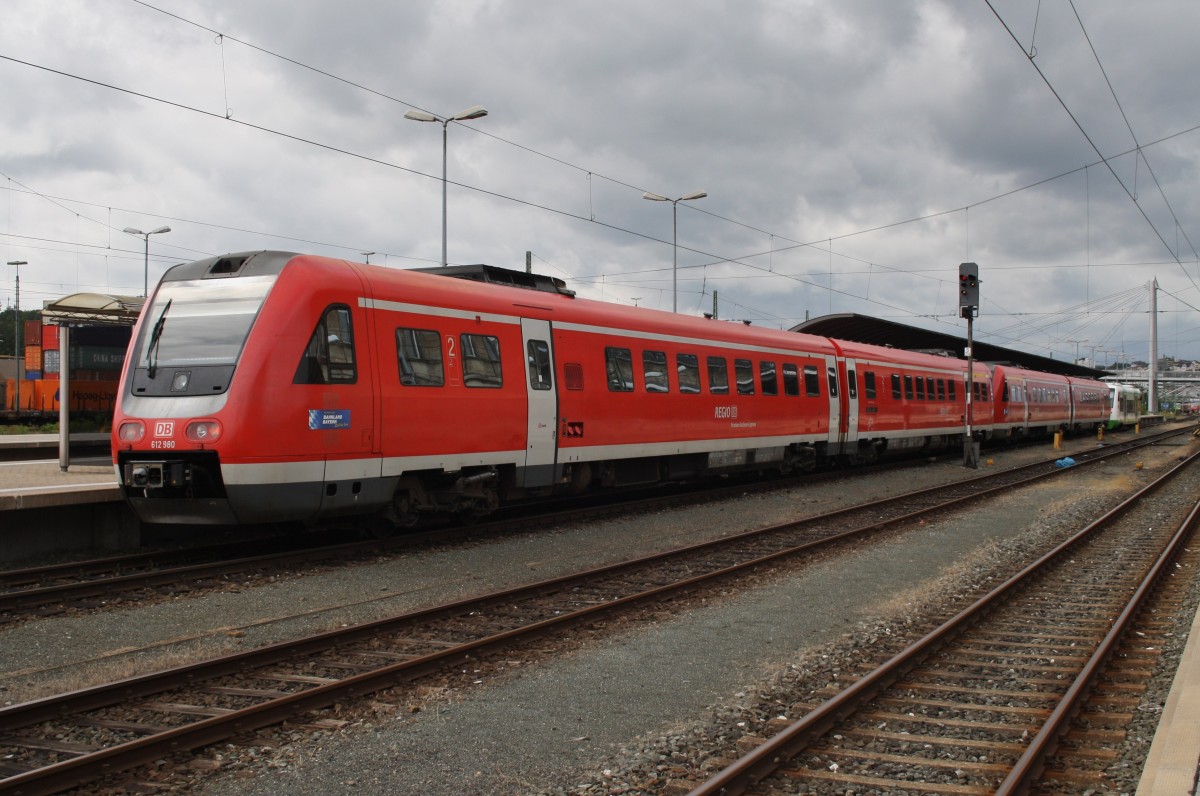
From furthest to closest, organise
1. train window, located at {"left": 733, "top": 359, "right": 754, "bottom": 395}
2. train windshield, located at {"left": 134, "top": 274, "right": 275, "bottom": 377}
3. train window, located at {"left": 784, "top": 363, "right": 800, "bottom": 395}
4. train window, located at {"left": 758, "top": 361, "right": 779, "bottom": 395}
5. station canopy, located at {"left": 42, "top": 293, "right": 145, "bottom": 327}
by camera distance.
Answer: train window, located at {"left": 784, "top": 363, "right": 800, "bottom": 395} → train window, located at {"left": 758, "top": 361, "right": 779, "bottom": 395} → train window, located at {"left": 733, "top": 359, "right": 754, "bottom": 395} → station canopy, located at {"left": 42, "top": 293, "right": 145, "bottom": 327} → train windshield, located at {"left": 134, "top": 274, "right": 275, "bottom": 377}

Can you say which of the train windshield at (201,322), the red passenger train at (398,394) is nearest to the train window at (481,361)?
the red passenger train at (398,394)

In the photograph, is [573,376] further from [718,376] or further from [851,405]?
[851,405]

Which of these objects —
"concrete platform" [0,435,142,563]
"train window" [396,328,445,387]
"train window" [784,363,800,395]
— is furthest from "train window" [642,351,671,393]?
"concrete platform" [0,435,142,563]

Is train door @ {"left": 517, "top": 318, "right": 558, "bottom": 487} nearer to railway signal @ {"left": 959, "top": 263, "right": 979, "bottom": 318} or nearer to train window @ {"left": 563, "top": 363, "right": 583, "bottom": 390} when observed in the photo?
train window @ {"left": 563, "top": 363, "right": 583, "bottom": 390}

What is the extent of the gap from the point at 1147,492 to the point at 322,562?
1689cm

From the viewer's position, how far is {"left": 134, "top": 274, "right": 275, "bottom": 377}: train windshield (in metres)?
9.50

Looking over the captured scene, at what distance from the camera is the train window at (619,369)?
14.1 m

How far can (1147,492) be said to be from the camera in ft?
63.5

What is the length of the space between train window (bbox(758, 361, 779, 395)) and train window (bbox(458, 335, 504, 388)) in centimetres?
764

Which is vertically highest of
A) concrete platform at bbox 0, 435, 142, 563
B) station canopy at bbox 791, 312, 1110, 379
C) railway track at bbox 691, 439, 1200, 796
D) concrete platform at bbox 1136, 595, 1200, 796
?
station canopy at bbox 791, 312, 1110, 379

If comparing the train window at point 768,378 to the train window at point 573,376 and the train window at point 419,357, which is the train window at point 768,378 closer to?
the train window at point 573,376

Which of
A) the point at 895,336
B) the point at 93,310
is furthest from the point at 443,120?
the point at 895,336

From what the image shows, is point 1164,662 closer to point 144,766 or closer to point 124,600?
point 144,766

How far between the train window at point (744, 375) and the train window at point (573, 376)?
15.6 ft
